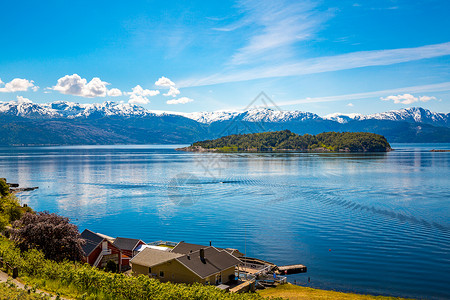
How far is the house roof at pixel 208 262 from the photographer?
30.9 metres

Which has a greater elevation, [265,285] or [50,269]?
[50,269]

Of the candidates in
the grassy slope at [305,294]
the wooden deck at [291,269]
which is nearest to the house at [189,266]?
the grassy slope at [305,294]

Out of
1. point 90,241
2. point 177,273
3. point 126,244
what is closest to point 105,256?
point 90,241

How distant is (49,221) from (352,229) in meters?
39.5

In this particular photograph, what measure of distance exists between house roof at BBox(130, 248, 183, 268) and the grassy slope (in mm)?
9123

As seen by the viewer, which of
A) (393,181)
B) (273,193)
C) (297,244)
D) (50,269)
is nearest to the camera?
(50,269)

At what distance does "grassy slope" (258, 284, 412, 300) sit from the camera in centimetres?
2927

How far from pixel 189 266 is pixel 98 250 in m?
Result: 10.6

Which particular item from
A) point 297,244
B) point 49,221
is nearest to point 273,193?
point 297,244

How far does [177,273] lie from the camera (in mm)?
31188

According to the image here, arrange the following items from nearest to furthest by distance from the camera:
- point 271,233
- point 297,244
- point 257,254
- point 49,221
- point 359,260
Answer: point 49,221
point 359,260
point 257,254
point 297,244
point 271,233

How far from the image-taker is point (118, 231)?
53.0 m

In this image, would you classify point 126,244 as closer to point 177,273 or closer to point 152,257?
point 152,257

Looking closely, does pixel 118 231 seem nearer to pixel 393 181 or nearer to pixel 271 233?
pixel 271 233
